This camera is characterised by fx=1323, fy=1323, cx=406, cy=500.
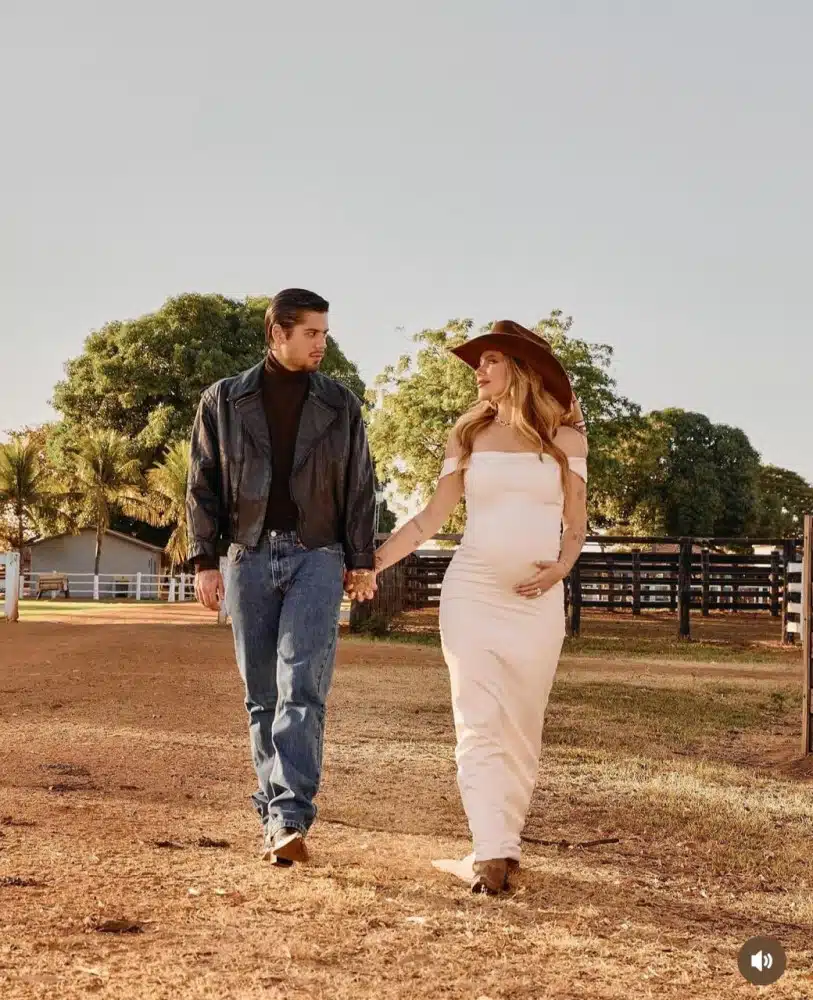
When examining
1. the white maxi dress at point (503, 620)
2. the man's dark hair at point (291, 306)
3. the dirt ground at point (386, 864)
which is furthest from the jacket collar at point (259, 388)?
the dirt ground at point (386, 864)

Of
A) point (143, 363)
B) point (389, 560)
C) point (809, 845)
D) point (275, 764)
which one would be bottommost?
point (809, 845)

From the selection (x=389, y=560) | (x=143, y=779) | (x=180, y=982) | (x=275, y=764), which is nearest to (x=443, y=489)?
(x=389, y=560)

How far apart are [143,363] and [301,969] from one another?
52.5 metres

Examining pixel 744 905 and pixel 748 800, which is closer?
pixel 744 905

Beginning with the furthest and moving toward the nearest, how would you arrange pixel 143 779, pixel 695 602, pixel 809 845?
pixel 695 602 < pixel 143 779 < pixel 809 845

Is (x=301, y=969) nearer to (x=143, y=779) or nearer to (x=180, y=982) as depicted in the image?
(x=180, y=982)

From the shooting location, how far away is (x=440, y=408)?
4009 cm

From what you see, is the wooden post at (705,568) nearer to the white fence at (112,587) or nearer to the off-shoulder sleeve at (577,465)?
the white fence at (112,587)

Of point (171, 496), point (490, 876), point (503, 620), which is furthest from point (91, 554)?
point (490, 876)

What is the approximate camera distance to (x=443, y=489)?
16.6 feet

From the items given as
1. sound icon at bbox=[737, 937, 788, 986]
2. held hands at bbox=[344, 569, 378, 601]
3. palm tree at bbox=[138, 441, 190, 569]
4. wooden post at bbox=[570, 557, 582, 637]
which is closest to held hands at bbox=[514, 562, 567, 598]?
held hands at bbox=[344, 569, 378, 601]

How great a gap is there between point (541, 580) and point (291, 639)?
957 millimetres

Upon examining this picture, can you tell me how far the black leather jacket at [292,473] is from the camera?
4961 mm

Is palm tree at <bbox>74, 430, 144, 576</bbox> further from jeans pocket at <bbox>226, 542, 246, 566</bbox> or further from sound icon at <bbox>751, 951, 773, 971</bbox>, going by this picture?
sound icon at <bbox>751, 951, 773, 971</bbox>
